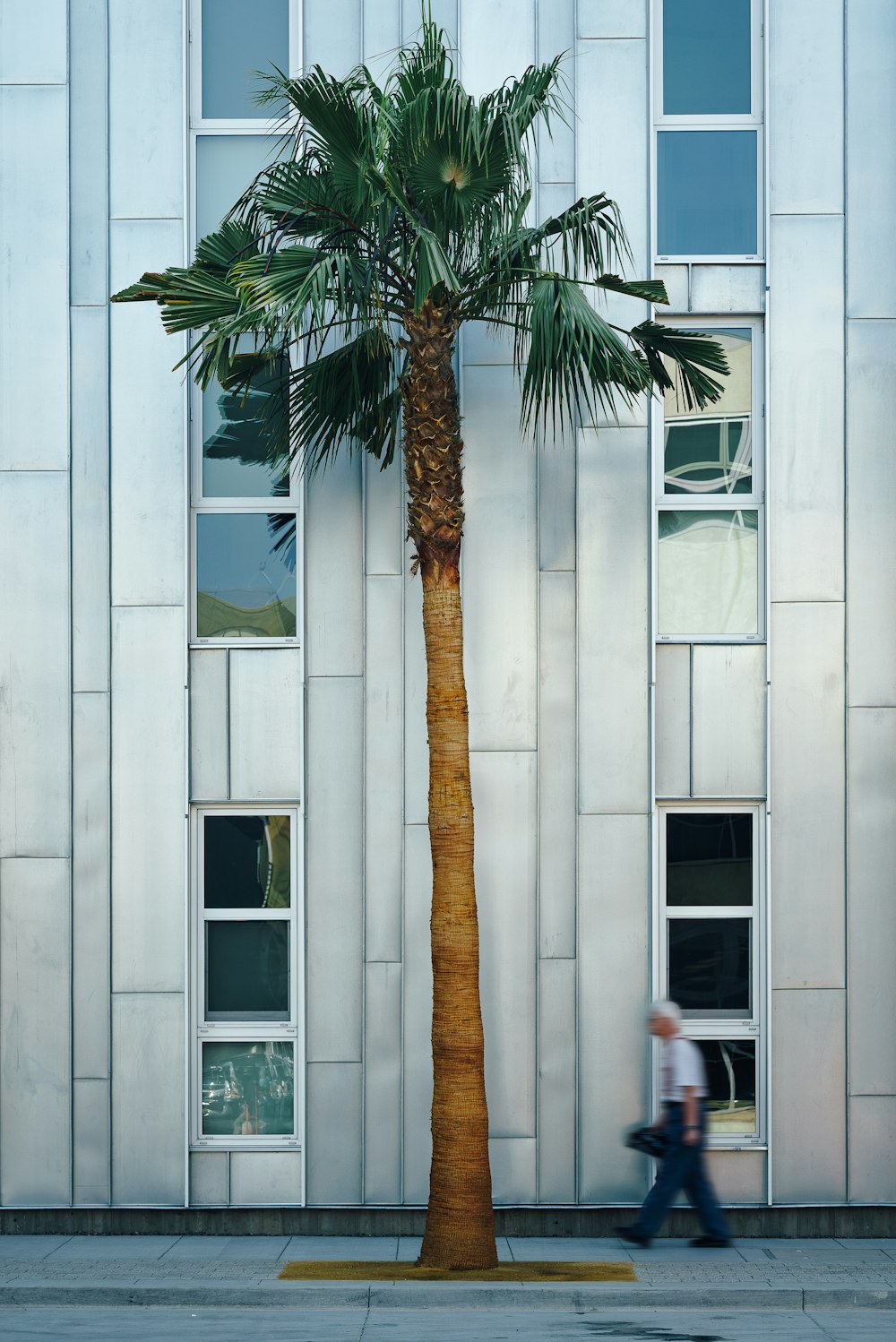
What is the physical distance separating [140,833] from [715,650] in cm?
456

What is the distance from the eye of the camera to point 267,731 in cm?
970

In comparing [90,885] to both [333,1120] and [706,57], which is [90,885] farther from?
[706,57]

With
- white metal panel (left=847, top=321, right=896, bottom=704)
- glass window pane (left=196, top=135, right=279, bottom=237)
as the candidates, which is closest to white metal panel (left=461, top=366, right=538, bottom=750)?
glass window pane (left=196, top=135, right=279, bottom=237)

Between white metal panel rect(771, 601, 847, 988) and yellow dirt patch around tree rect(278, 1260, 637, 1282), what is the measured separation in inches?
97.6

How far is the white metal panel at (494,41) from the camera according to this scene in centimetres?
967

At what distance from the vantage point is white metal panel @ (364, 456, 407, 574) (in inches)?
383

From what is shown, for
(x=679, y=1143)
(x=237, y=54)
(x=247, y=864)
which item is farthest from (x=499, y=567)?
(x=237, y=54)

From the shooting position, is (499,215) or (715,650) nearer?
(499,215)

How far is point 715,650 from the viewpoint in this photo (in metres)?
9.77

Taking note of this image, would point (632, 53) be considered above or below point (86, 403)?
above

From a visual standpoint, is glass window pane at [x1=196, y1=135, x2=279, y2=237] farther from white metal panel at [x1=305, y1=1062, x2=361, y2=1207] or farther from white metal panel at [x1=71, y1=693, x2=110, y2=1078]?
white metal panel at [x1=305, y1=1062, x2=361, y2=1207]

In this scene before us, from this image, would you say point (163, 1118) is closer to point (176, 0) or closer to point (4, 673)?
point (4, 673)

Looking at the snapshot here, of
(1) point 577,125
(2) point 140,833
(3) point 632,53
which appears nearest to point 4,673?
(2) point 140,833

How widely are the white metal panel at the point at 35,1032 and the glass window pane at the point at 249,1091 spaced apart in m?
1.07
